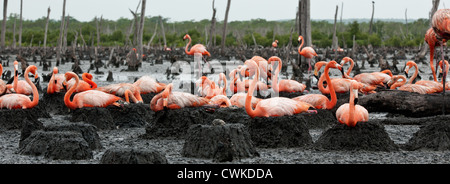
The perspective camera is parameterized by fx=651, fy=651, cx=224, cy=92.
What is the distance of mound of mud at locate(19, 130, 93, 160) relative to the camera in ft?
20.4

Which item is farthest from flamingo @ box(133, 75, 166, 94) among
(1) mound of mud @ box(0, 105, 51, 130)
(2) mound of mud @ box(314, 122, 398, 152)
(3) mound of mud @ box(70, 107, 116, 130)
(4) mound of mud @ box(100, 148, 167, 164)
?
(4) mound of mud @ box(100, 148, 167, 164)

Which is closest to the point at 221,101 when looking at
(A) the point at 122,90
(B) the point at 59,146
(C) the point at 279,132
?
(A) the point at 122,90

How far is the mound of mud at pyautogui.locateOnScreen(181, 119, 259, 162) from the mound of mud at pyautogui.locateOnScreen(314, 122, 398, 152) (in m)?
0.89

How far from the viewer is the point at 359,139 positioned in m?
6.74

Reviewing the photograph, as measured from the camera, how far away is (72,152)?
6215mm

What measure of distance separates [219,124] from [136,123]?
2681mm

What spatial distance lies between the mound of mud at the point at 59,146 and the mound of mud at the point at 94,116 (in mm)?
1917

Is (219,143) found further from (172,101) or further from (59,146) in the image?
(172,101)

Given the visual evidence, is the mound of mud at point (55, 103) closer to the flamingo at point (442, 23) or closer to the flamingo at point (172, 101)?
the flamingo at point (172, 101)

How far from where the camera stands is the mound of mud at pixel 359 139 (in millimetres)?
6715

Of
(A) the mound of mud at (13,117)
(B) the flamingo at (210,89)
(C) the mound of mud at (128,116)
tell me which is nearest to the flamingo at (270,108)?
(C) the mound of mud at (128,116)

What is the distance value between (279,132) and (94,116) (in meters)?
2.77

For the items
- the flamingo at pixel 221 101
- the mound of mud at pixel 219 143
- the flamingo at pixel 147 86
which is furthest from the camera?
the flamingo at pixel 147 86
